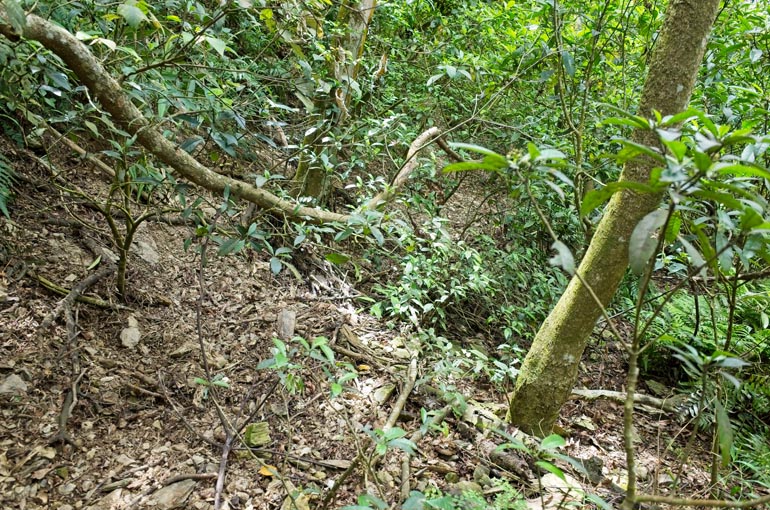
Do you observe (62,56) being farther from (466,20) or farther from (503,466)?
(466,20)

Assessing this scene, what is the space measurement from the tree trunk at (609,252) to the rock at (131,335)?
2.05 meters

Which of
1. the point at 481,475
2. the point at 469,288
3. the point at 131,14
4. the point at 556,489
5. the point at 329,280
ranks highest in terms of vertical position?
the point at 131,14

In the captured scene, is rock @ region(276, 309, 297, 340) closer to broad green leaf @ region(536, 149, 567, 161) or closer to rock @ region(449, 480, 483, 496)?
rock @ region(449, 480, 483, 496)

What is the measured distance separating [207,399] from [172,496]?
0.53 m

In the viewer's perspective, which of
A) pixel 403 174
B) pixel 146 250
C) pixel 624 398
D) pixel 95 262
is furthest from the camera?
pixel 624 398

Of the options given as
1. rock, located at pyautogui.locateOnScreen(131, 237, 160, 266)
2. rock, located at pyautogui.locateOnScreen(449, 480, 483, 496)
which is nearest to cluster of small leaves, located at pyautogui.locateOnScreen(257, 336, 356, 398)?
rock, located at pyautogui.locateOnScreen(449, 480, 483, 496)

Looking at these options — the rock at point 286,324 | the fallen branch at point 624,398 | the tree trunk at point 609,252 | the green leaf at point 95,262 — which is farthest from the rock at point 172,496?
the fallen branch at point 624,398

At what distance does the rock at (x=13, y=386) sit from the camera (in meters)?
2.04

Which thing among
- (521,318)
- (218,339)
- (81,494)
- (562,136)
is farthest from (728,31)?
(81,494)

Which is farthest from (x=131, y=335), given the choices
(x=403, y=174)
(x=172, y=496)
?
(x=403, y=174)

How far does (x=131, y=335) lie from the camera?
2.51 meters

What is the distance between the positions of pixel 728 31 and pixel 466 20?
206 centimetres

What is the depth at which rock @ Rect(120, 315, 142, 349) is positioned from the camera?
2.47m

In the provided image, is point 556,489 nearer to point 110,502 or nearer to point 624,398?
point 624,398
